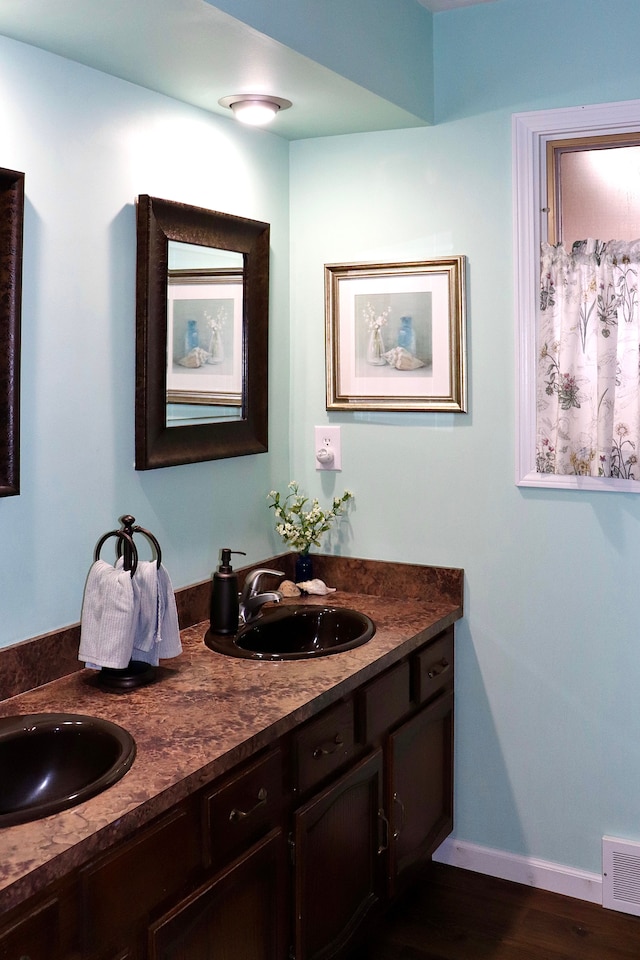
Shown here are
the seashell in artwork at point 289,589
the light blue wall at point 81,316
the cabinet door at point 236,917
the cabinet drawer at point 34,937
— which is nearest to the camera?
the cabinet drawer at point 34,937

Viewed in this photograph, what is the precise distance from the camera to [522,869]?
2.84m

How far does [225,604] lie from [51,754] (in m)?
0.74

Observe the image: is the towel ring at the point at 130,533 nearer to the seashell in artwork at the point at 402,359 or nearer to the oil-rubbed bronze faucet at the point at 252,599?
the oil-rubbed bronze faucet at the point at 252,599

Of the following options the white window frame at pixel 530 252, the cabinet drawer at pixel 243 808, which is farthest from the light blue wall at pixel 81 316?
the white window frame at pixel 530 252

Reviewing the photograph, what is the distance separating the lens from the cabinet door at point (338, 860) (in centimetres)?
206

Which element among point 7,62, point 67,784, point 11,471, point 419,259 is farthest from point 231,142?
point 67,784

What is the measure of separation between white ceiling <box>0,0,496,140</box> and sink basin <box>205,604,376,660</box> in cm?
141

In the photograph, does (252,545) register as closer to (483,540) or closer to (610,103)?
(483,540)

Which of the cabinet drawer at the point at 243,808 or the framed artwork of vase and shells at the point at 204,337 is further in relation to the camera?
the framed artwork of vase and shells at the point at 204,337

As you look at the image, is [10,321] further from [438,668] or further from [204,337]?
[438,668]

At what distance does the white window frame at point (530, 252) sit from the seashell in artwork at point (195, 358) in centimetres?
91

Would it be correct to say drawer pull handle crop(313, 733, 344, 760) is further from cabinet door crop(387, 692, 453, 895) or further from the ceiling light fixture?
the ceiling light fixture

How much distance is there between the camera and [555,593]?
2734mm

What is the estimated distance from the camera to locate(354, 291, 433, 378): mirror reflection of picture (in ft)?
9.27
